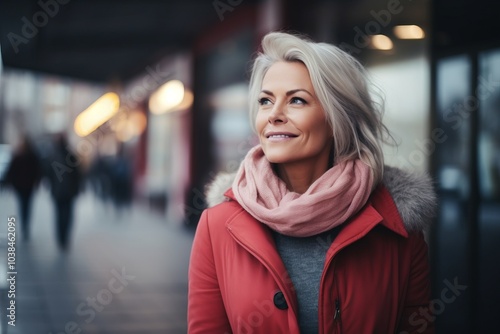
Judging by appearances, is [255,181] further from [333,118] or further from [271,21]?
[271,21]

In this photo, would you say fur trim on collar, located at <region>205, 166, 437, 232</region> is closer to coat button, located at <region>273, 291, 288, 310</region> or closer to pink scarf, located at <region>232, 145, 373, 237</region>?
pink scarf, located at <region>232, 145, 373, 237</region>

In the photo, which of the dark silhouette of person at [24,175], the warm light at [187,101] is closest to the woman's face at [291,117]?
the dark silhouette of person at [24,175]

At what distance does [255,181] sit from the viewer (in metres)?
1.97

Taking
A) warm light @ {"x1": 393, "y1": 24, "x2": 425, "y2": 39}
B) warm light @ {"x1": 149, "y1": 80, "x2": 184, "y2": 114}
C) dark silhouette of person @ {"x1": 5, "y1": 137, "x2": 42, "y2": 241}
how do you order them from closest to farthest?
warm light @ {"x1": 393, "y1": 24, "x2": 425, "y2": 39}, dark silhouette of person @ {"x1": 5, "y1": 137, "x2": 42, "y2": 241}, warm light @ {"x1": 149, "y1": 80, "x2": 184, "y2": 114}

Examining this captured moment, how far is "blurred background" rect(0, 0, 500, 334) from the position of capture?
15.7 feet

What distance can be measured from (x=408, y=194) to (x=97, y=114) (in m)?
5.56

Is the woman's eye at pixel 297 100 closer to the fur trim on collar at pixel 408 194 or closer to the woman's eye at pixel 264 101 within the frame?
the woman's eye at pixel 264 101

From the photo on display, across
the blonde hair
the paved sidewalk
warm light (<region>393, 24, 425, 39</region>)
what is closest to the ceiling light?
the paved sidewalk

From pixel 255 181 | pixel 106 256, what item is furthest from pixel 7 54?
pixel 255 181

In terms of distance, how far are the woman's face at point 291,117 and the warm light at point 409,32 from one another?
3348mm

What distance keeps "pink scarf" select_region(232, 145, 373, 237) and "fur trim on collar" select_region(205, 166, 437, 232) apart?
11 centimetres

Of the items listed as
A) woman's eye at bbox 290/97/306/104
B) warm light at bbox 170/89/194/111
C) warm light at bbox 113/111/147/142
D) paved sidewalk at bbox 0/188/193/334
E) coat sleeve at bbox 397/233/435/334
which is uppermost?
warm light at bbox 170/89/194/111

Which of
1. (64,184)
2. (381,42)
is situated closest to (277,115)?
(381,42)

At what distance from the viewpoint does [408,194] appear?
2.01 metres
